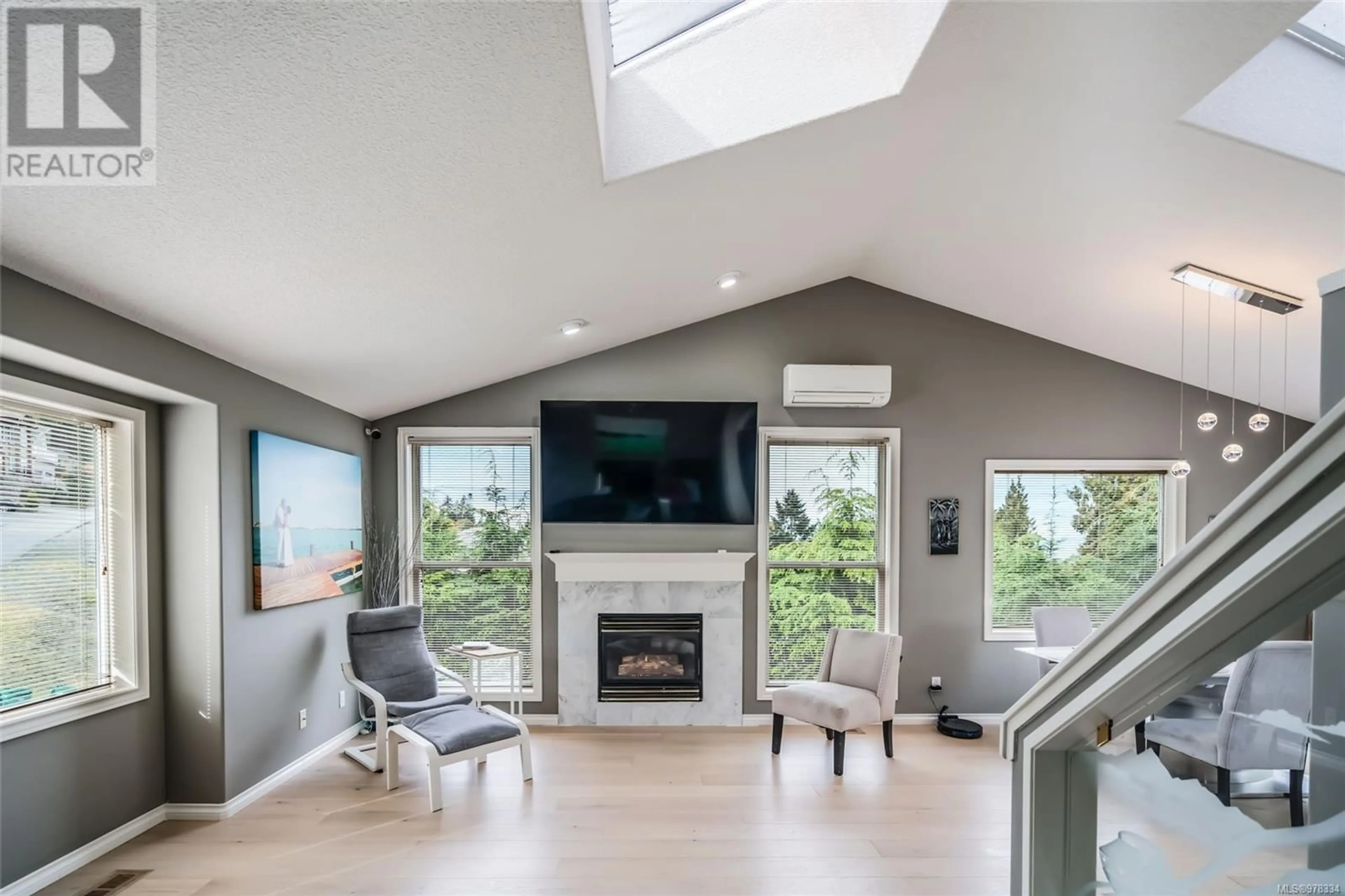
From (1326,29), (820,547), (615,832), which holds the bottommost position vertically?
(615,832)

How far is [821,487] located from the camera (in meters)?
5.38

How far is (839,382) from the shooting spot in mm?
5023

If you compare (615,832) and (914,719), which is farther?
(914,719)

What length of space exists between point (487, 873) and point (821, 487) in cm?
338

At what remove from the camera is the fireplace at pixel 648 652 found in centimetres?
517

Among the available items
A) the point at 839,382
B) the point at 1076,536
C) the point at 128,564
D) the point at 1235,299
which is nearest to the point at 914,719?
the point at 1076,536

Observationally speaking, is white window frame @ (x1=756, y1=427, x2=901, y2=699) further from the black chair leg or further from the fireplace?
the black chair leg

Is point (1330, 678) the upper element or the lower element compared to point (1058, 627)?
upper

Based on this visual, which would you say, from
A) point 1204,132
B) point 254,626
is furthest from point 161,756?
point 1204,132

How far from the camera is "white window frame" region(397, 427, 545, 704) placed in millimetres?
Answer: 5254

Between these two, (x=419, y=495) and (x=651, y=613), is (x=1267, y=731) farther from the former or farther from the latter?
(x=419, y=495)

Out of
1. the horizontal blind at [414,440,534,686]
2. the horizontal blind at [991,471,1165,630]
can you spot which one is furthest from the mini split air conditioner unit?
the horizontal blind at [414,440,534,686]

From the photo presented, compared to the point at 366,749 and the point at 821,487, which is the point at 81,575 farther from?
the point at 821,487

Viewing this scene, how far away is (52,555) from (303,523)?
1288mm
